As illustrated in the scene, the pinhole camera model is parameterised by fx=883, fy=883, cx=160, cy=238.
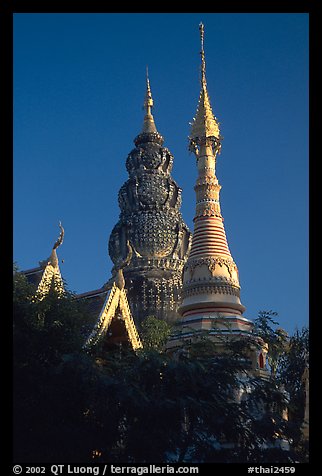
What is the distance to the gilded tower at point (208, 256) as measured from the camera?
3291 cm

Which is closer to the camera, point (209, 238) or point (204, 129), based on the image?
point (209, 238)

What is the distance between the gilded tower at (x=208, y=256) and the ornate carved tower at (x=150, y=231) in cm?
942

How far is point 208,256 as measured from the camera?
34.2 meters

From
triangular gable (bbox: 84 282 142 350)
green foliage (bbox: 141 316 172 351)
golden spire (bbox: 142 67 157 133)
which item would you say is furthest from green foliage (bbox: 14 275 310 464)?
golden spire (bbox: 142 67 157 133)

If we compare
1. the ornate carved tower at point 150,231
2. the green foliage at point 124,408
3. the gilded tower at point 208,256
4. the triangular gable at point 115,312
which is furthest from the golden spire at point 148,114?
the green foliage at point 124,408

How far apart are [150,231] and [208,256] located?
13.8 metres

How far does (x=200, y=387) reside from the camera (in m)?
19.1

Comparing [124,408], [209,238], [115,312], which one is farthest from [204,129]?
[124,408]

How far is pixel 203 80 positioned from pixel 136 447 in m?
22.9

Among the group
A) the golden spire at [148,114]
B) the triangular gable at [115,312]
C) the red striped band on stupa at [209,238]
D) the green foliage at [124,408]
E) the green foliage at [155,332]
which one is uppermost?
the golden spire at [148,114]

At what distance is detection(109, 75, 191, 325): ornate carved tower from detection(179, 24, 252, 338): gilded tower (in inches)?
371

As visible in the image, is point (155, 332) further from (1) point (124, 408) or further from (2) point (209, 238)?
(1) point (124, 408)

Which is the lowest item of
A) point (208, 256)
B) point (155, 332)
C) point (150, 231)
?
point (155, 332)

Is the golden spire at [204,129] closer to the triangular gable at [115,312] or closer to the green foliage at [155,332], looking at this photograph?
the green foliage at [155,332]
